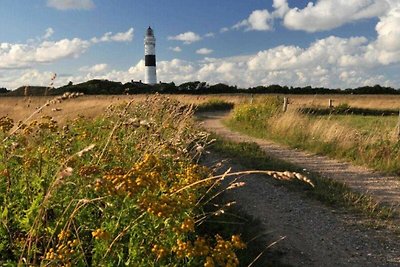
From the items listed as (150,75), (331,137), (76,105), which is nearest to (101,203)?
(331,137)

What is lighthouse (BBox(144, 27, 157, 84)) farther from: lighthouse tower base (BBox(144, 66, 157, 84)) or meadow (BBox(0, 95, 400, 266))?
meadow (BBox(0, 95, 400, 266))

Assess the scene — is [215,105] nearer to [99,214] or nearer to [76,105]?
[76,105]

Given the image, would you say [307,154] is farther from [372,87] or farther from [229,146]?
[372,87]

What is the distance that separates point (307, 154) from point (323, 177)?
335 centimetres

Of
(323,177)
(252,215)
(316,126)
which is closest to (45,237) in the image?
(252,215)

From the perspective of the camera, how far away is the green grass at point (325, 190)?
7.33 m

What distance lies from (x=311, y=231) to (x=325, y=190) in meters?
2.08

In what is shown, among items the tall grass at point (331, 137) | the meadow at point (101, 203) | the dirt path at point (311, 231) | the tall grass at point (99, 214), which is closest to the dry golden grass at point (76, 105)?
the meadow at point (101, 203)

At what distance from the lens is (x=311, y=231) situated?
6465 mm

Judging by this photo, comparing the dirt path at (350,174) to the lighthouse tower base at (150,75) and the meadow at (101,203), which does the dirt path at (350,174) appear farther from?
the lighthouse tower base at (150,75)

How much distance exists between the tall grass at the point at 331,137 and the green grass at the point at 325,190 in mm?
1839

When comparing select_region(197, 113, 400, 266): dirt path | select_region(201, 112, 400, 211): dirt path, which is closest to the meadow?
select_region(197, 113, 400, 266): dirt path

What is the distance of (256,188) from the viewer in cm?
868

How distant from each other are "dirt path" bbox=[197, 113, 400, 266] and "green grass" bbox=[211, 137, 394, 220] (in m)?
0.22
